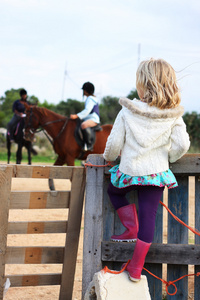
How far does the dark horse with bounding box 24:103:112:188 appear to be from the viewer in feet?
32.6

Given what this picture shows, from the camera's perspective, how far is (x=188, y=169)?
3.12 metres

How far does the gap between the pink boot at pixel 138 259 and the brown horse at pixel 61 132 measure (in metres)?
6.99

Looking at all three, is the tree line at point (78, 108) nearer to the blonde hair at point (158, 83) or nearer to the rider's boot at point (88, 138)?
the rider's boot at point (88, 138)

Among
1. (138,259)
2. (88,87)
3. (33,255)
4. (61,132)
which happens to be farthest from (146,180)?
(61,132)

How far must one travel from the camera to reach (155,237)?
129 inches

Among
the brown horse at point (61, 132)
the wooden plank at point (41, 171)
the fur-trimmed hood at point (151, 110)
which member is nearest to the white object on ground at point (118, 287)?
the wooden plank at point (41, 171)

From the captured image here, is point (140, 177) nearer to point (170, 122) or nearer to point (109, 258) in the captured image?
point (170, 122)

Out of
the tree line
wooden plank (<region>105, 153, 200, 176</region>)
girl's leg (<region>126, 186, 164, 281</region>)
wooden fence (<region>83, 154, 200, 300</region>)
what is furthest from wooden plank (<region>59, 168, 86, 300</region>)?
the tree line

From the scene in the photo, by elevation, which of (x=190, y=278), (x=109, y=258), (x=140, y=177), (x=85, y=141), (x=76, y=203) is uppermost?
(x=85, y=141)

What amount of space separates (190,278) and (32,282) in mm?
2057

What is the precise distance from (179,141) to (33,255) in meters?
1.55

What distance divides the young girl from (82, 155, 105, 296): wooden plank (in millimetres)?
274

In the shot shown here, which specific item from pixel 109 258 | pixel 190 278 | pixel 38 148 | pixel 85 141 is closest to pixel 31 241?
pixel 190 278

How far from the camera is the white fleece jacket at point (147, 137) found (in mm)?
2879
